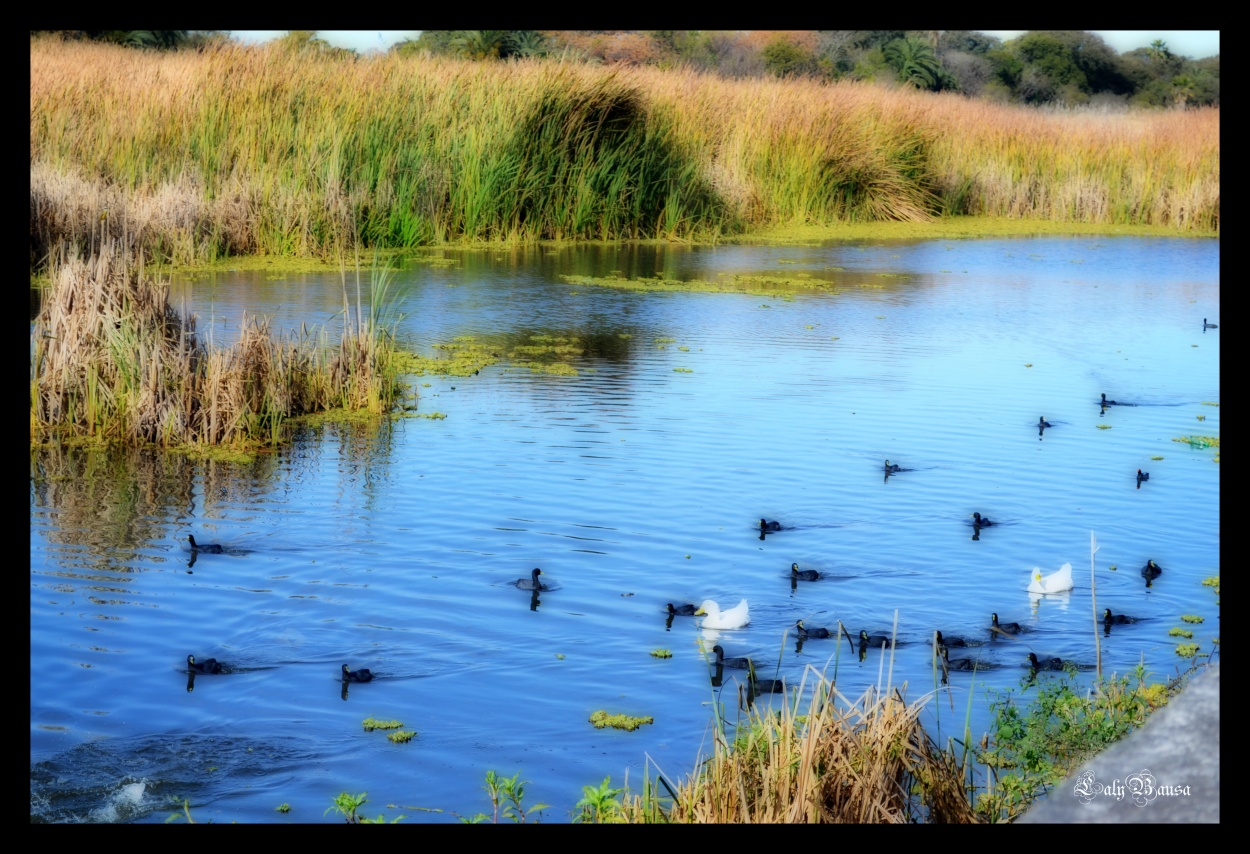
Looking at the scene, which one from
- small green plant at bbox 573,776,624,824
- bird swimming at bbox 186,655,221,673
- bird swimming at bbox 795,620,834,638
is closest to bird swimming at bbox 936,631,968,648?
bird swimming at bbox 795,620,834,638

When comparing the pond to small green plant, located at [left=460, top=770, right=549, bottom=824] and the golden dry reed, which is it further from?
the golden dry reed

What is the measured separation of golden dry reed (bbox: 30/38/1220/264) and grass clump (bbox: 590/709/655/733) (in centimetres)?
1123

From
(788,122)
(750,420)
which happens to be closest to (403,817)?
(750,420)

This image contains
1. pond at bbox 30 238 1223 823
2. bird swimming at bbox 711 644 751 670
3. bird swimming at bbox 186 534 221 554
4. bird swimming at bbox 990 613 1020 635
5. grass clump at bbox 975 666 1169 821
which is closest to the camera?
grass clump at bbox 975 666 1169 821

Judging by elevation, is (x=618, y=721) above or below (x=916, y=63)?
below

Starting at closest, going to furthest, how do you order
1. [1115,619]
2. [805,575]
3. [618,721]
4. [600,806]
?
1. [600,806]
2. [618,721]
3. [1115,619]
4. [805,575]

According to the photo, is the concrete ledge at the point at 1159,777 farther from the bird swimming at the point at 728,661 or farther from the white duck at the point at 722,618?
the white duck at the point at 722,618

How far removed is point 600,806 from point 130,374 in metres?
6.38

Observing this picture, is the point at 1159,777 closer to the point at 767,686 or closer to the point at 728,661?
the point at 767,686

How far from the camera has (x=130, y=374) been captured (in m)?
8.95

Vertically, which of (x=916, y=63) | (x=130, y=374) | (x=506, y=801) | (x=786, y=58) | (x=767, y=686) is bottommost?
(x=506, y=801)

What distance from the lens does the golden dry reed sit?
17438 mm

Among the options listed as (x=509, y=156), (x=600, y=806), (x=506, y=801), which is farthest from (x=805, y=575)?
(x=509, y=156)
